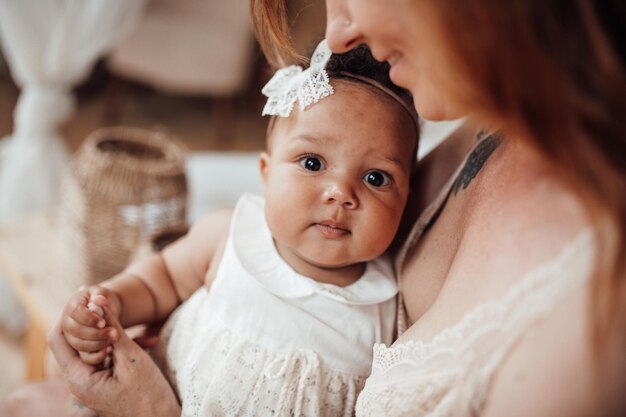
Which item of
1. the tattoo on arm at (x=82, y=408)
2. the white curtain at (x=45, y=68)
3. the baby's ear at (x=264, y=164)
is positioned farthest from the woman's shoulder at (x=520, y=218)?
the white curtain at (x=45, y=68)

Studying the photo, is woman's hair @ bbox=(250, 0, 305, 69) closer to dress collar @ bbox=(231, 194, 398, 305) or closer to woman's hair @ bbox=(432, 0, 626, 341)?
dress collar @ bbox=(231, 194, 398, 305)

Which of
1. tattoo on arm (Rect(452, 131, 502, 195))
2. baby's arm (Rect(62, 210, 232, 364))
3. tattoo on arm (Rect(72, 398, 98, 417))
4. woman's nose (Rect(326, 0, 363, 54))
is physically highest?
woman's nose (Rect(326, 0, 363, 54))

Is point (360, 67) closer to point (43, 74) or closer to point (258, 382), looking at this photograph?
point (258, 382)

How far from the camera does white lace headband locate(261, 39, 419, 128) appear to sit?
107cm

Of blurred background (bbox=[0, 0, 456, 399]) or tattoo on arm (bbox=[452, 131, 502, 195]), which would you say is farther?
blurred background (bbox=[0, 0, 456, 399])

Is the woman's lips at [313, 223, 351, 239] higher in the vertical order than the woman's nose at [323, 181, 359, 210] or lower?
lower

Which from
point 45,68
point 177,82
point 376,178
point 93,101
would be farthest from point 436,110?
point 93,101

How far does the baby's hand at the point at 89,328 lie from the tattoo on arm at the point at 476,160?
1.89ft

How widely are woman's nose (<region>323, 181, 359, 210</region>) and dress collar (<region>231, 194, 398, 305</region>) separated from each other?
0.15m

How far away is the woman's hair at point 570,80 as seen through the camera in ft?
2.13

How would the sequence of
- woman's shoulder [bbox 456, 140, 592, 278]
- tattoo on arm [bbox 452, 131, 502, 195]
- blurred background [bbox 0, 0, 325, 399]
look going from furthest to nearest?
blurred background [bbox 0, 0, 325, 399] → tattoo on arm [bbox 452, 131, 502, 195] → woman's shoulder [bbox 456, 140, 592, 278]

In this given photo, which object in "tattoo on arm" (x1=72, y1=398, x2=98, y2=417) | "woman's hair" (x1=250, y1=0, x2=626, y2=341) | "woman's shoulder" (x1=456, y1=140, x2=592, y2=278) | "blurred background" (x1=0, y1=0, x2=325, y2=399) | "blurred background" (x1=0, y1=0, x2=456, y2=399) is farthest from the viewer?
"blurred background" (x1=0, y1=0, x2=325, y2=399)

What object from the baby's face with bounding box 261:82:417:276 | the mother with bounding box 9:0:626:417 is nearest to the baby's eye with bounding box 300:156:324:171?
the baby's face with bounding box 261:82:417:276

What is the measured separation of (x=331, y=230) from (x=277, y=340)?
0.62 ft
